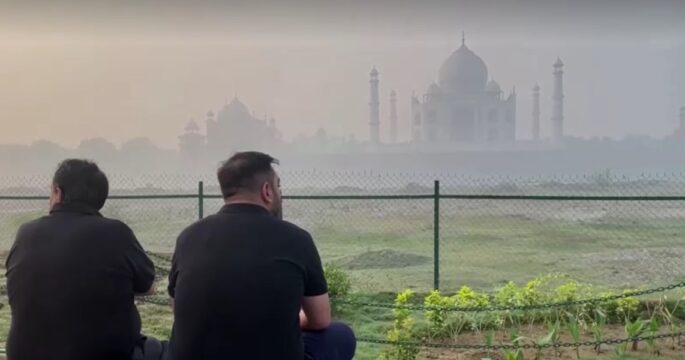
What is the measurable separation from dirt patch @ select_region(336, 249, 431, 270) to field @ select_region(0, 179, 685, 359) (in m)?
0.03

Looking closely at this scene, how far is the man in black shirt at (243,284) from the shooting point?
6.52 ft

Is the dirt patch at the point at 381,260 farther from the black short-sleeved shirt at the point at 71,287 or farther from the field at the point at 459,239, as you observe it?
the black short-sleeved shirt at the point at 71,287

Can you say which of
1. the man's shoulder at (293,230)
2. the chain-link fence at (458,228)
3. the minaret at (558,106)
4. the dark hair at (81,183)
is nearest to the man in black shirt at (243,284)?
the man's shoulder at (293,230)

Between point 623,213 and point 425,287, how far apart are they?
8.42 meters

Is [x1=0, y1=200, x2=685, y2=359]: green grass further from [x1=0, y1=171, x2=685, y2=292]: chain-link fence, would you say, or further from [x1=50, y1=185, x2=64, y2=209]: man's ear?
[x1=50, y1=185, x2=64, y2=209]: man's ear

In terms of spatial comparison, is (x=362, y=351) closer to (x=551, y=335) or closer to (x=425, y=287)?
(x=551, y=335)

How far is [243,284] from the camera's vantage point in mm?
1983

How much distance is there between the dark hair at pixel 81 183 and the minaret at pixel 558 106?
27.8 metres

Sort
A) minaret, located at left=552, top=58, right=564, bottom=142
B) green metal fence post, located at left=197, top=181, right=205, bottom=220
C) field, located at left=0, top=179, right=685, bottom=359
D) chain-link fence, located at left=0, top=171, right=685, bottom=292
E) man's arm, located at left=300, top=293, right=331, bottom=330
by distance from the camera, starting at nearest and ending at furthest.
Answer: man's arm, located at left=300, top=293, right=331, bottom=330
green metal fence post, located at left=197, top=181, right=205, bottom=220
field, located at left=0, top=179, right=685, bottom=359
chain-link fence, located at left=0, top=171, right=685, bottom=292
minaret, located at left=552, top=58, right=564, bottom=142

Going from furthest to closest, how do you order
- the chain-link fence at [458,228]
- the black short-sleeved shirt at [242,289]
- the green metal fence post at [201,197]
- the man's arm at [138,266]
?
the chain-link fence at [458,228]
the green metal fence post at [201,197]
the man's arm at [138,266]
the black short-sleeved shirt at [242,289]

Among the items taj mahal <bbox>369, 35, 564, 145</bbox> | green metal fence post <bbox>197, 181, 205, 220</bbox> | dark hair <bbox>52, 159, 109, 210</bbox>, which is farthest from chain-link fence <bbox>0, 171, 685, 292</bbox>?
taj mahal <bbox>369, 35, 564, 145</bbox>

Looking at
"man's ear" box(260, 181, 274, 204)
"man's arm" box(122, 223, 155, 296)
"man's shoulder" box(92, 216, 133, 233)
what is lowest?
"man's arm" box(122, 223, 155, 296)

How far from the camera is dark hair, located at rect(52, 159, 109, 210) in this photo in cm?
235

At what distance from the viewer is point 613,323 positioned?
18.0ft
